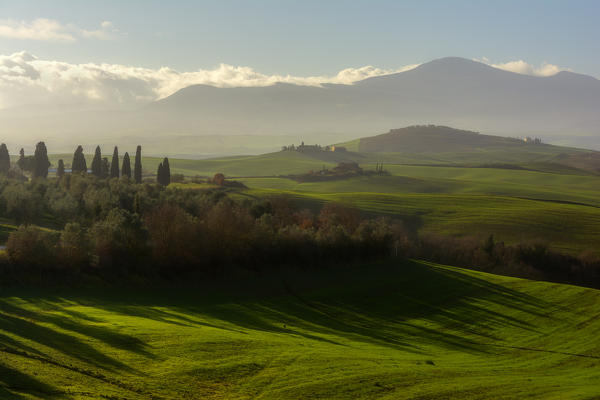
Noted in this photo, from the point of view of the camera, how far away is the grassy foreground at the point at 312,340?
28125 mm

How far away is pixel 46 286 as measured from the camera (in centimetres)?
5247

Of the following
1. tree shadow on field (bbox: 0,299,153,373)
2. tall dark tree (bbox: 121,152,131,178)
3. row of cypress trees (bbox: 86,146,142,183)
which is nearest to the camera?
tree shadow on field (bbox: 0,299,153,373)

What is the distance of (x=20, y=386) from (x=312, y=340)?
21650 mm

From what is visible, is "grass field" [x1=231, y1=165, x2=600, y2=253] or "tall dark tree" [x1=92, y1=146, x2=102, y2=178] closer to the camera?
"grass field" [x1=231, y1=165, x2=600, y2=253]

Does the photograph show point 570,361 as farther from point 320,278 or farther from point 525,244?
point 525,244

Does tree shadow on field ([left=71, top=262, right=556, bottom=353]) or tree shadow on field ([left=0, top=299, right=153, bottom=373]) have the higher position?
tree shadow on field ([left=0, top=299, right=153, bottom=373])

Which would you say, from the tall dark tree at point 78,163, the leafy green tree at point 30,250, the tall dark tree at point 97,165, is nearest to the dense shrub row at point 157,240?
the leafy green tree at point 30,250

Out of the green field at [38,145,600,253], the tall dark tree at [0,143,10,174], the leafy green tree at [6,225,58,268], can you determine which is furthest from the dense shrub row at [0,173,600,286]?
the tall dark tree at [0,143,10,174]

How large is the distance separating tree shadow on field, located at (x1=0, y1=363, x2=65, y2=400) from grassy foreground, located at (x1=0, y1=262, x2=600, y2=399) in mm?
115

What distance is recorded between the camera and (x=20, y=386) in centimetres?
2412

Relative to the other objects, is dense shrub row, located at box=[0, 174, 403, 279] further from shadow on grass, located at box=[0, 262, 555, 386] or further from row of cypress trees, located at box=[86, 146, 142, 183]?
row of cypress trees, located at box=[86, 146, 142, 183]

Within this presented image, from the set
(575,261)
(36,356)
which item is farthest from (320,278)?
(575,261)

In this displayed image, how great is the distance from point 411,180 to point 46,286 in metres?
154

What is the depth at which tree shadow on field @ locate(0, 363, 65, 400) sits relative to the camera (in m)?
23.0
